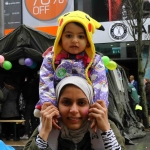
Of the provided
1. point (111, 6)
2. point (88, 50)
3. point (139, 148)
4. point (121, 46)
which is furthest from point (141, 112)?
point (88, 50)

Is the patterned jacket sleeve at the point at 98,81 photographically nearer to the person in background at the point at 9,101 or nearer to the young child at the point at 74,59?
the young child at the point at 74,59

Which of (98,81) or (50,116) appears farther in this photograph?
(98,81)

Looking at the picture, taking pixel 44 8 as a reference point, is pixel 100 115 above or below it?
below

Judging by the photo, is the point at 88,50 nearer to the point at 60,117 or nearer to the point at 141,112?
the point at 60,117

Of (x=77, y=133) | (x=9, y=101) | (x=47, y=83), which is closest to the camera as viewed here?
(x=77, y=133)

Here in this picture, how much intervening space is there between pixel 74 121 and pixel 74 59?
2.22 ft

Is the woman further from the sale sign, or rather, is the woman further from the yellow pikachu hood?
the sale sign

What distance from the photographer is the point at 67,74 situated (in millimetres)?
2234

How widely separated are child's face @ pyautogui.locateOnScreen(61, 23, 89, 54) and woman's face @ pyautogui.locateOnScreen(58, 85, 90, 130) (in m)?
0.59

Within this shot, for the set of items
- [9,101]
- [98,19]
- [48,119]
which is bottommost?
[9,101]

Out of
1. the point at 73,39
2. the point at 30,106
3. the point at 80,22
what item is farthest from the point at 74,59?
the point at 30,106

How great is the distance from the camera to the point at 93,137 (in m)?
1.97

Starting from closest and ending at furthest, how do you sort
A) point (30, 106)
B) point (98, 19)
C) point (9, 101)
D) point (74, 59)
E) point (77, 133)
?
1. point (77, 133)
2. point (74, 59)
3. point (9, 101)
4. point (30, 106)
5. point (98, 19)

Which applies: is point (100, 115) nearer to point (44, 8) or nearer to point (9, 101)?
point (9, 101)
